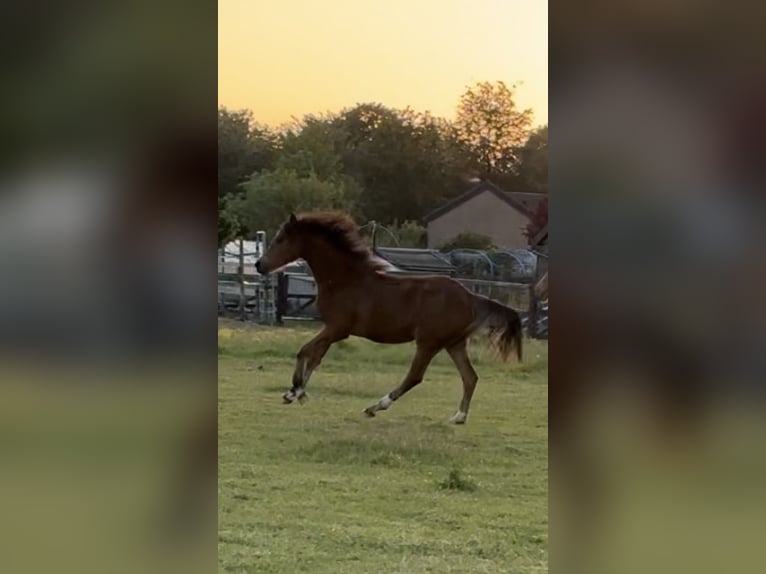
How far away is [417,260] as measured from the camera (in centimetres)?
265

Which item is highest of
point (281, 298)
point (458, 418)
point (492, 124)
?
point (492, 124)

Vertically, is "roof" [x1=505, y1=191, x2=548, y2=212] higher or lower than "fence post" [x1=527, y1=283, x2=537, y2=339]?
higher

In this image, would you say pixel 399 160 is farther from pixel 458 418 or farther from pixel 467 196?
pixel 458 418

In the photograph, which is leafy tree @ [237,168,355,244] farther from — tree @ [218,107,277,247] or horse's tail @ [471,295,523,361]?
horse's tail @ [471,295,523,361]

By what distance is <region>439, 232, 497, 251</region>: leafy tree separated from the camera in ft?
8.48

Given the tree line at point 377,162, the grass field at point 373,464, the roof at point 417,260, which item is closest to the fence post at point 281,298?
the grass field at point 373,464

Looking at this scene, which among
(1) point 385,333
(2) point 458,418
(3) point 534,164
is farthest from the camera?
(1) point 385,333

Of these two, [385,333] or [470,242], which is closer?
[470,242]

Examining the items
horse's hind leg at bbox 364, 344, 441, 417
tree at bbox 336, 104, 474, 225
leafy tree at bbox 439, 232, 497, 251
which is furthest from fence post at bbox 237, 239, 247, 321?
leafy tree at bbox 439, 232, 497, 251

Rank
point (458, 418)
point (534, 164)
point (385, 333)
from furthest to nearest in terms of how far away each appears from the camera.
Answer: point (385, 333) < point (458, 418) < point (534, 164)

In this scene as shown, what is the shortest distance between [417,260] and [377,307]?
0.22 metres

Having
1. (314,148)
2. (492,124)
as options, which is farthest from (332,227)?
(492,124)
